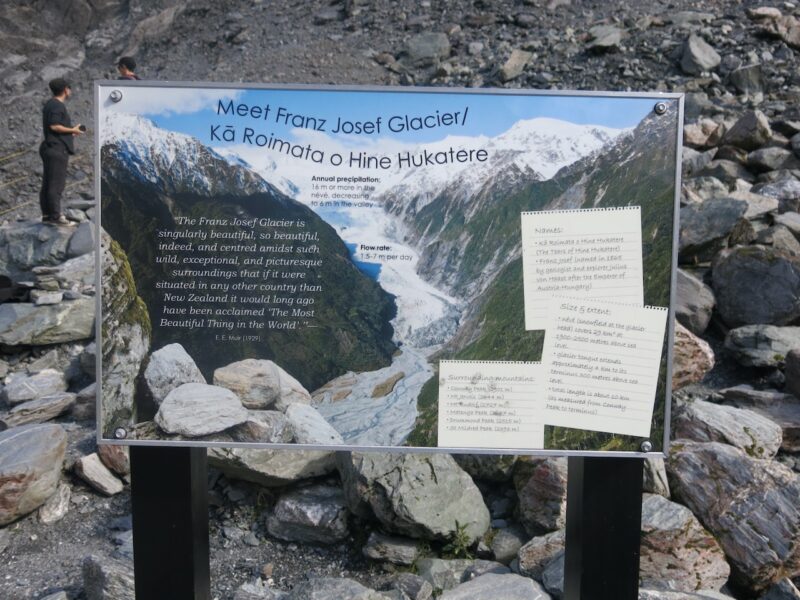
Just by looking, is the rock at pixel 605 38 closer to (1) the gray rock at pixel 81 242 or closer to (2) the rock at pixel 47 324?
(1) the gray rock at pixel 81 242

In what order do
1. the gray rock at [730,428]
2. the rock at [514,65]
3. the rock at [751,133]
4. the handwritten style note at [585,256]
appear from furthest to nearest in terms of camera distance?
the rock at [514,65] → the rock at [751,133] → the gray rock at [730,428] → the handwritten style note at [585,256]

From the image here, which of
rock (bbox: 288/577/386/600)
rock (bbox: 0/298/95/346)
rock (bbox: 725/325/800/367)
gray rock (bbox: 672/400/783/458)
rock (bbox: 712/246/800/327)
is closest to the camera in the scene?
rock (bbox: 288/577/386/600)

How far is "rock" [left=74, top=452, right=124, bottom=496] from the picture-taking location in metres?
4.17

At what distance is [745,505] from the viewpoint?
357 cm

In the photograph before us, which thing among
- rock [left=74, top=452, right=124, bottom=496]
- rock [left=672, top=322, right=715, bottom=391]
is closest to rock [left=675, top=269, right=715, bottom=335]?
rock [left=672, top=322, right=715, bottom=391]

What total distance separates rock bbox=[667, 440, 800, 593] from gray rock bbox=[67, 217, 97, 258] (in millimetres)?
7471

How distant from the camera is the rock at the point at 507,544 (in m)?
3.64

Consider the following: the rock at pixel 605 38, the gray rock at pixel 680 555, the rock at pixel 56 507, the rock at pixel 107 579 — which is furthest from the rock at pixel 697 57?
the rock at pixel 107 579

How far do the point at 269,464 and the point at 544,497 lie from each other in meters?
1.56

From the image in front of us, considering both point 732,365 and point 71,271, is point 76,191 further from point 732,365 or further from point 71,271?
point 732,365

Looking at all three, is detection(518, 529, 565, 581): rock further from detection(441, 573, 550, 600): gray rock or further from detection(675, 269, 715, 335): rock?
detection(675, 269, 715, 335): rock

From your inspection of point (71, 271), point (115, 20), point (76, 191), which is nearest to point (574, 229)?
point (71, 271)

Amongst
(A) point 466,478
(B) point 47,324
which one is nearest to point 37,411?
(B) point 47,324

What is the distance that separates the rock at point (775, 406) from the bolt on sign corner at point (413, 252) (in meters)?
2.57
